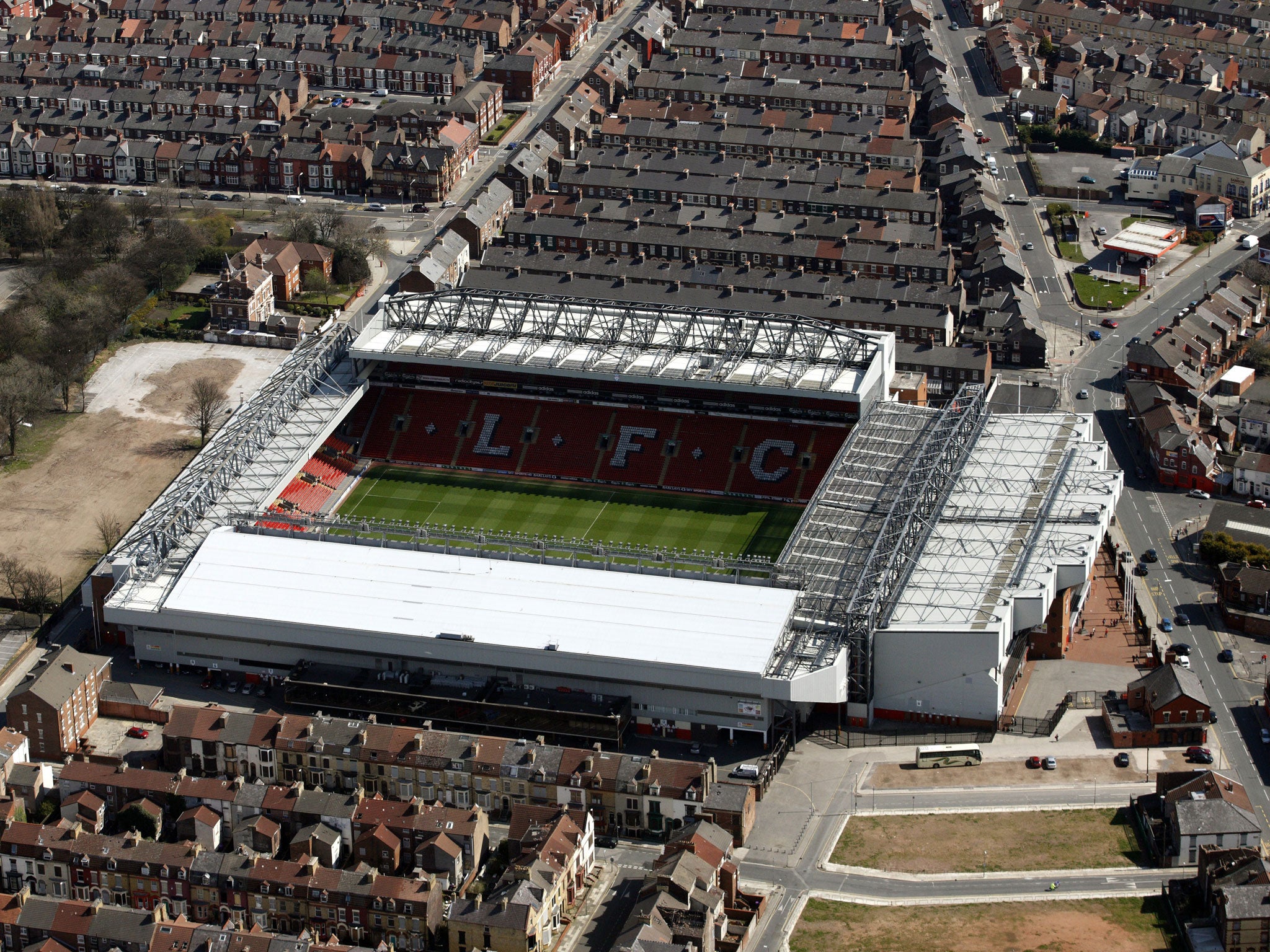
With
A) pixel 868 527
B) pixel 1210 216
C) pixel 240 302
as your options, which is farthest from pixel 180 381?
pixel 1210 216

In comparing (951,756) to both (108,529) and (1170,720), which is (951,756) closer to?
(1170,720)

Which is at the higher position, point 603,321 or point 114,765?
point 603,321

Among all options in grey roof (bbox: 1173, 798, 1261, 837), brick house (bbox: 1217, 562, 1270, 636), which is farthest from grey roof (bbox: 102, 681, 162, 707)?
brick house (bbox: 1217, 562, 1270, 636)

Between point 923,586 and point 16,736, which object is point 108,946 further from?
point 923,586

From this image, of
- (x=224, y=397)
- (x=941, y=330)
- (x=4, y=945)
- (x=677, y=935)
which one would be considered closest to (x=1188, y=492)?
(x=941, y=330)

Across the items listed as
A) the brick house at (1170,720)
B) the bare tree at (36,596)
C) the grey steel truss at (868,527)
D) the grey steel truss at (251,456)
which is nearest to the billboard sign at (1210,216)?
the grey steel truss at (868,527)

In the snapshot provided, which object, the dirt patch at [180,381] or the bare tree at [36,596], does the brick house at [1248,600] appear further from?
the dirt patch at [180,381]
